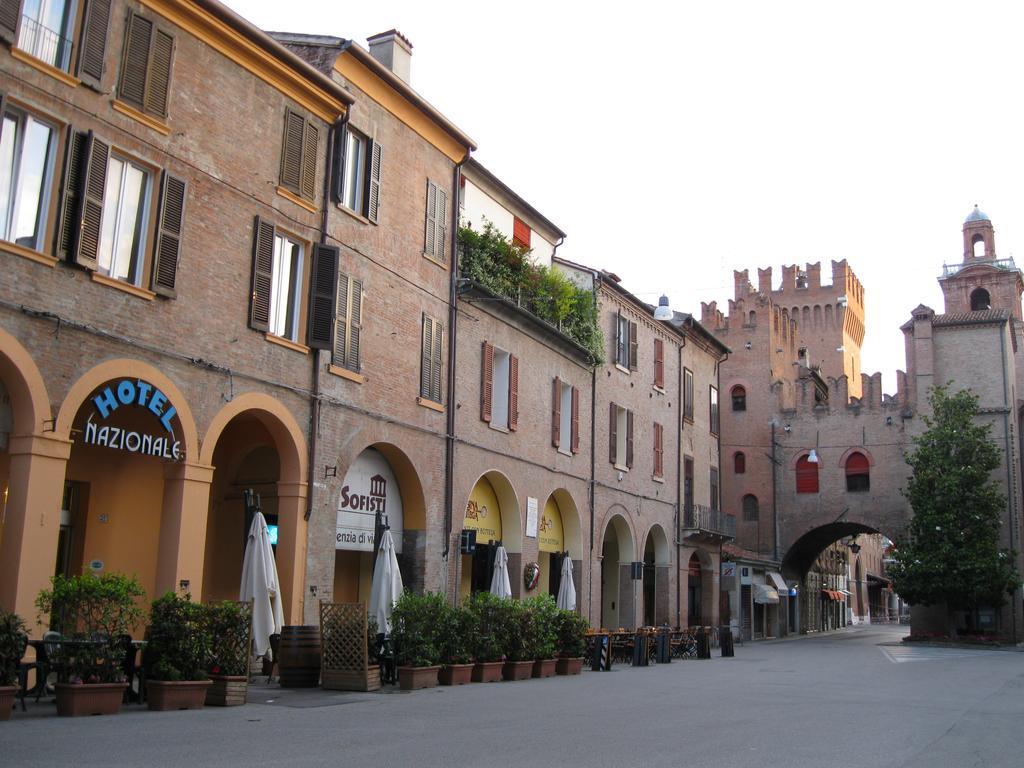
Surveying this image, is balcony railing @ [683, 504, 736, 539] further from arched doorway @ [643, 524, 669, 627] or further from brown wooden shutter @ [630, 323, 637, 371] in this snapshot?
brown wooden shutter @ [630, 323, 637, 371]

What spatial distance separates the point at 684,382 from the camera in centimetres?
3791

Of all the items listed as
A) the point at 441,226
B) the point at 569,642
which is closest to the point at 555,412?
the point at 441,226

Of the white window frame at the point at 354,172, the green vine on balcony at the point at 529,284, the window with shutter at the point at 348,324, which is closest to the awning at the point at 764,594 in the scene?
the green vine on balcony at the point at 529,284

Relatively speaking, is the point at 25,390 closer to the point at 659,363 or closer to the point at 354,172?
the point at 354,172

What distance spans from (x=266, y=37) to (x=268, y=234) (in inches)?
122

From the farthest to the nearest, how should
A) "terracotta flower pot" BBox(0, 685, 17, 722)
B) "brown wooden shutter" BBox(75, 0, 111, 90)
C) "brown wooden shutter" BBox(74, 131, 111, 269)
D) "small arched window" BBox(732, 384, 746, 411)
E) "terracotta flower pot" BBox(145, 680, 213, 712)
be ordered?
"small arched window" BBox(732, 384, 746, 411), "brown wooden shutter" BBox(75, 0, 111, 90), "brown wooden shutter" BBox(74, 131, 111, 269), "terracotta flower pot" BBox(145, 680, 213, 712), "terracotta flower pot" BBox(0, 685, 17, 722)

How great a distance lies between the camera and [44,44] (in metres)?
13.6

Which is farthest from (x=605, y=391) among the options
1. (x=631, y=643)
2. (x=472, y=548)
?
(x=472, y=548)

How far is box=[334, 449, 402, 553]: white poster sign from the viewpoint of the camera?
19422mm

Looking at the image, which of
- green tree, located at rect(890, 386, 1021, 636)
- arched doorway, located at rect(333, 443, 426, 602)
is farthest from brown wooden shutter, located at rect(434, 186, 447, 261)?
green tree, located at rect(890, 386, 1021, 636)

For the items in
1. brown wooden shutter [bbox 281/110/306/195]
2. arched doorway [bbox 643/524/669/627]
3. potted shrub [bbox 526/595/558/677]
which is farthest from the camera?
arched doorway [bbox 643/524/669/627]

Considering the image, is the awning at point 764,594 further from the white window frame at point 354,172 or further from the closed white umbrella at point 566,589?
the white window frame at point 354,172

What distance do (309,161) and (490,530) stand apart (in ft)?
33.4

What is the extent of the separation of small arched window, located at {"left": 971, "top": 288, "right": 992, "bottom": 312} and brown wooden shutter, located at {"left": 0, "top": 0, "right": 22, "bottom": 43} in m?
48.2
